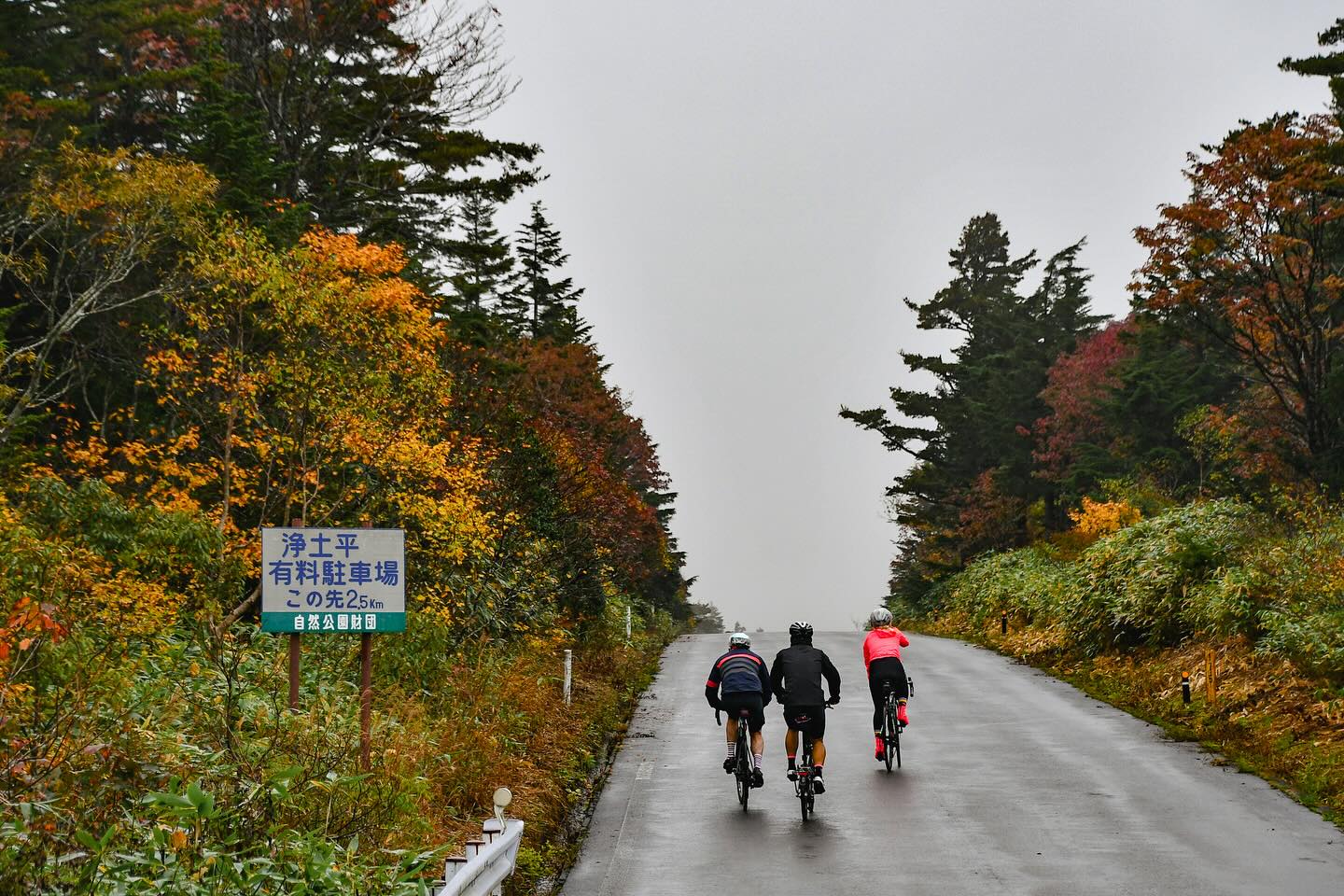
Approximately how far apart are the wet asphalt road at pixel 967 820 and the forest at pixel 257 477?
999 mm

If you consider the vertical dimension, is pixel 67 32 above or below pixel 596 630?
above

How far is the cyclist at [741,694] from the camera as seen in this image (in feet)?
43.9

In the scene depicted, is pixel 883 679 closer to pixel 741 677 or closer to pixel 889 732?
pixel 889 732

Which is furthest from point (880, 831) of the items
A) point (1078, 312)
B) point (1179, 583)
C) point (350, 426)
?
point (1078, 312)

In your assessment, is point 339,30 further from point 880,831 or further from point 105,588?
point 880,831

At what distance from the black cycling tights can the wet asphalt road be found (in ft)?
2.85

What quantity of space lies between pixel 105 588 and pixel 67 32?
76.3 ft

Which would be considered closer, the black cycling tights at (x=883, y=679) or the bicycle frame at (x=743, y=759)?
the bicycle frame at (x=743, y=759)

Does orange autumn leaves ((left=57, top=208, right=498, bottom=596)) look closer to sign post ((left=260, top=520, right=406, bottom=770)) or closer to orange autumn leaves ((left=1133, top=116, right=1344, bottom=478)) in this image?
sign post ((left=260, top=520, right=406, bottom=770))

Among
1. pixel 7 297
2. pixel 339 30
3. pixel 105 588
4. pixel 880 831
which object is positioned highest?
pixel 339 30

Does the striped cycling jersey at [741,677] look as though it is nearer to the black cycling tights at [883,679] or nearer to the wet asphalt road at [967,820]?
the wet asphalt road at [967,820]

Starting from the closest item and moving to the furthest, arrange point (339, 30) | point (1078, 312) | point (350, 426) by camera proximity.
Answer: point (350, 426), point (339, 30), point (1078, 312)

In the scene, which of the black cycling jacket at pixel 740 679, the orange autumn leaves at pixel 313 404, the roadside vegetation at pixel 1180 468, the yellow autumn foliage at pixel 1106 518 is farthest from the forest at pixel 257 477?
the yellow autumn foliage at pixel 1106 518

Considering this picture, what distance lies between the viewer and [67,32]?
31.5 meters
